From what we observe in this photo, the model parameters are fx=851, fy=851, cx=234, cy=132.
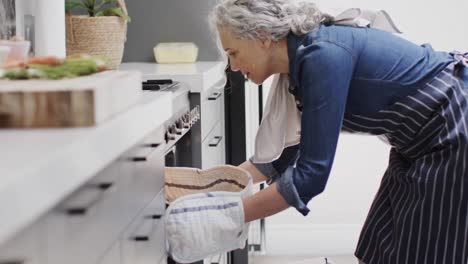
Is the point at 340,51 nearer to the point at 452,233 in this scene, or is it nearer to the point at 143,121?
the point at 452,233

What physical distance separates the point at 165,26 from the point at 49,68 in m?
2.56

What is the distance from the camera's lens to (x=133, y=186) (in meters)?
1.55

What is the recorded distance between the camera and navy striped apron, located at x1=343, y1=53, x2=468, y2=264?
212 centimetres

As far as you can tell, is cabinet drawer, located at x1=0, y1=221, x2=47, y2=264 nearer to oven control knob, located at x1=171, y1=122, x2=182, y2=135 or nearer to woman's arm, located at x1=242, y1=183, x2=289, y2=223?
woman's arm, located at x1=242, y1=183, x2=289, y2=223

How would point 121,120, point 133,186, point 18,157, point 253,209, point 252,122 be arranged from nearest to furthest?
point 18,157 < point 121,120 < point 133,186 < point 253,209 < point 252,122

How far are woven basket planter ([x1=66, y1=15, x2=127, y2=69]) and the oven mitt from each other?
1.17 m

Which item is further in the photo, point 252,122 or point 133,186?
point 252,122

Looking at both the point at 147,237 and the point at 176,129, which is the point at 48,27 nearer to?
the point at 176,129

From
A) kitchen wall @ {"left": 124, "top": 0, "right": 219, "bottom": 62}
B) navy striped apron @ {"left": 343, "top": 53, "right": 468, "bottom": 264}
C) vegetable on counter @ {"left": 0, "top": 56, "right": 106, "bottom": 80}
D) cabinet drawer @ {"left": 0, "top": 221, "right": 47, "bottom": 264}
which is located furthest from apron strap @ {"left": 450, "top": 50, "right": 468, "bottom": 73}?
kitchen wall @ {"left": 124, "top": 0, "right": 219, "bottom": 62}

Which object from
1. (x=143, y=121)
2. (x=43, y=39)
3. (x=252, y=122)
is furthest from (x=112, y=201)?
(x=252, y=122)

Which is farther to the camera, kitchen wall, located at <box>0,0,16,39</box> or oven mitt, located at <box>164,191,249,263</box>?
kitchen wall, located at <box>0,0,16,39</box>

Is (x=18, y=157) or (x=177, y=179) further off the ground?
(x=18, y=157)

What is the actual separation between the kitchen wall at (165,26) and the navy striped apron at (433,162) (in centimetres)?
171

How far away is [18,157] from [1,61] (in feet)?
2.56
